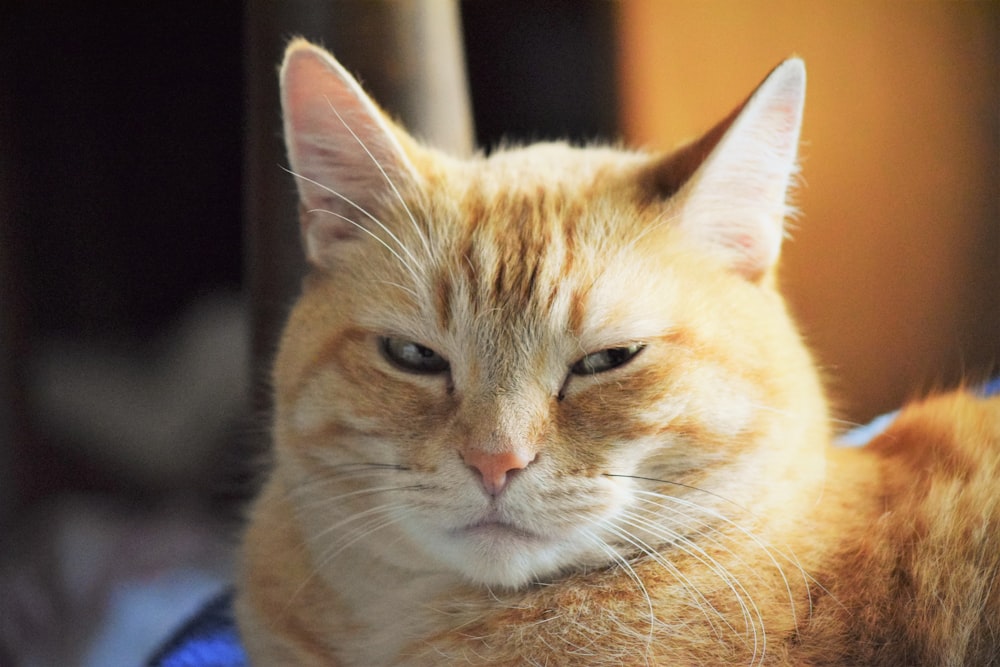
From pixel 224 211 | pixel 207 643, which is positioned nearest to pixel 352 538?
pixel 207 643

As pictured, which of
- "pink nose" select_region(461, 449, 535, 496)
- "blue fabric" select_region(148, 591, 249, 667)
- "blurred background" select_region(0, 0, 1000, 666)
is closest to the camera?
"pink nose" select_region(461, 449, 535, 496)

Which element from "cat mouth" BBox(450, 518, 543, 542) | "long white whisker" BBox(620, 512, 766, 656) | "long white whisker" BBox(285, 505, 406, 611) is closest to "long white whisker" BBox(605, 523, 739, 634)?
"long white whisker" BBox(620, 512, 766, 656)

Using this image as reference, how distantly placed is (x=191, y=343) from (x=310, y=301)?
137 centimetres

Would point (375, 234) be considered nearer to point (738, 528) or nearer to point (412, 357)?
point (412, 357)

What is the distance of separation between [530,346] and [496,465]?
16cm

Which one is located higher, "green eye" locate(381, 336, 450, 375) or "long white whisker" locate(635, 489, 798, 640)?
"green eye" locate(381, 336, 450, 375)

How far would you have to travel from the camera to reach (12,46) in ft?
6.63

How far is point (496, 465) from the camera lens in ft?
3.16

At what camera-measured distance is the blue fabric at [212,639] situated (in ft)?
5.16

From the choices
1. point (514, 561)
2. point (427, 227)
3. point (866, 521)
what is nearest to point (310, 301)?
point (427, 227)

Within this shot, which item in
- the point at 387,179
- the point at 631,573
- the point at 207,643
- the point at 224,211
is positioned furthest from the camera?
the point at 224,211

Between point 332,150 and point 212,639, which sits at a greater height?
point 332,150

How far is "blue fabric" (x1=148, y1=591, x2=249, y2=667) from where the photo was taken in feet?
5.16

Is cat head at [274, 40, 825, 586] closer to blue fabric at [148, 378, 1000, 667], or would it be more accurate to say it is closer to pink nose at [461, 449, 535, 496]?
pink nose at [461, 449, 535, 496]
